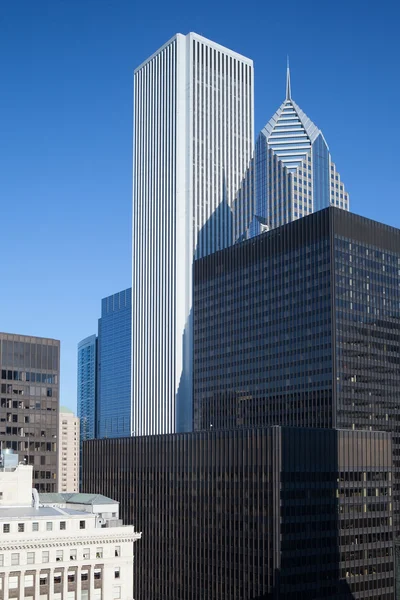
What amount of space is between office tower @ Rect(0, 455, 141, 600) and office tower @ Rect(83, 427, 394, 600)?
33.4 m

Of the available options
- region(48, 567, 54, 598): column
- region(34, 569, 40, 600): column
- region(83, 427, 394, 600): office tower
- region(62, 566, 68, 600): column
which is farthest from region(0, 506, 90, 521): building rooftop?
region(83, 427, 394, 600): office tower

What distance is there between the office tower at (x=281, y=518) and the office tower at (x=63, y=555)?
33.4m

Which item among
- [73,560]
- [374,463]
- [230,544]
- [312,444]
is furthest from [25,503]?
[374,463]

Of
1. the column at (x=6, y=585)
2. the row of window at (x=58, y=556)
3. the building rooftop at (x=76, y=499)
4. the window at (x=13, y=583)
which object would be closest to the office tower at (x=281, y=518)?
the building rooftop at (x=76, y=499)

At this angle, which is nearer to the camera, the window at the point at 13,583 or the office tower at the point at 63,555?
the window at the point at 13,583

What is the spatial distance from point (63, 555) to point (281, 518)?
45169 millimetres

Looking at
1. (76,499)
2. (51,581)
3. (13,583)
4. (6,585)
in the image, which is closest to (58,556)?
(51,581)

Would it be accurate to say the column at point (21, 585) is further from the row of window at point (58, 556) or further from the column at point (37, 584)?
the column at point (37, 584)

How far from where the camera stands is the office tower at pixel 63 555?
12888 cm

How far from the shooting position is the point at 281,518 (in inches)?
6388

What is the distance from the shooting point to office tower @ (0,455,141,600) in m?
129

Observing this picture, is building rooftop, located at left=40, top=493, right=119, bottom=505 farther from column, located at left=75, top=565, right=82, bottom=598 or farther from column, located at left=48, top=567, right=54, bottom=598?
column, located at left=48, top=567, right=54, bottom=598

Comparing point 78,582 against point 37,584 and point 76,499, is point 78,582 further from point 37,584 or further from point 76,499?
point 76,499

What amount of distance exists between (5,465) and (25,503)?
488 inches
